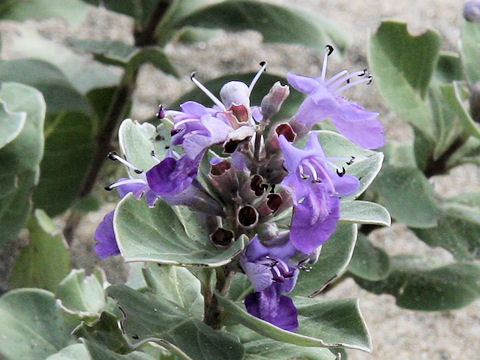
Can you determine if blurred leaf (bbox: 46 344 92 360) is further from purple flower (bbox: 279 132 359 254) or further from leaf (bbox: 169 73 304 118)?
leaf (bbox: 169 73 304 118)

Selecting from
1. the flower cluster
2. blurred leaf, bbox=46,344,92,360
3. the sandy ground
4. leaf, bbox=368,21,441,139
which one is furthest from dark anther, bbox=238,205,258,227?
the sandy ground

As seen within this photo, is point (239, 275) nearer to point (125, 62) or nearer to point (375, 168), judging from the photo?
point (375, 168)

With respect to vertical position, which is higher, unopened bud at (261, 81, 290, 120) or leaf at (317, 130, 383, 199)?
unopened bud at (261, 81, 290, 120)

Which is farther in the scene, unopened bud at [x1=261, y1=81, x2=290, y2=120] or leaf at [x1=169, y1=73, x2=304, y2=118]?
leaf at [x1=169, y1=73, x2=304, y2=118]

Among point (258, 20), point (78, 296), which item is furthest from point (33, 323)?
point (258, 20)

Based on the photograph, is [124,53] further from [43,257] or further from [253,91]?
[43,257]

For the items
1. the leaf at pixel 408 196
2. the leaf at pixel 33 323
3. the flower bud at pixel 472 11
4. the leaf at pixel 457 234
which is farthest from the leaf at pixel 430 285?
the leaf at pixel 33 323
